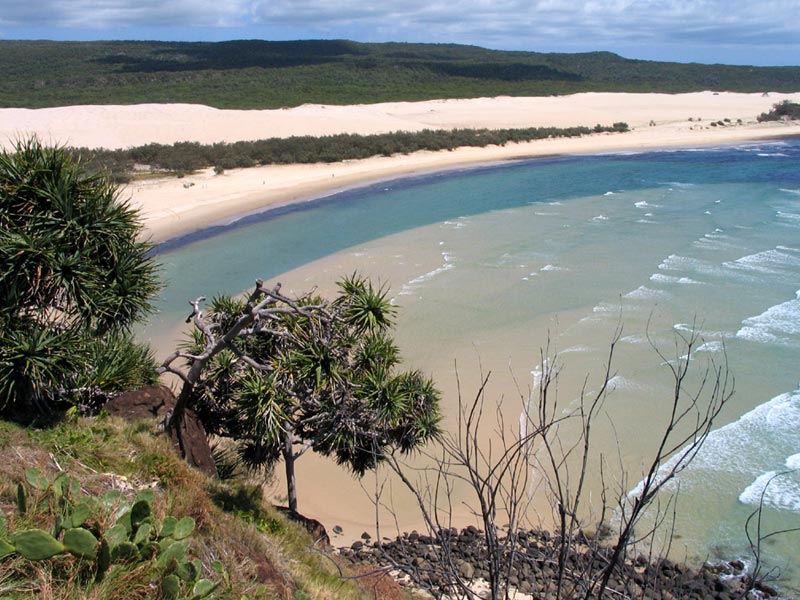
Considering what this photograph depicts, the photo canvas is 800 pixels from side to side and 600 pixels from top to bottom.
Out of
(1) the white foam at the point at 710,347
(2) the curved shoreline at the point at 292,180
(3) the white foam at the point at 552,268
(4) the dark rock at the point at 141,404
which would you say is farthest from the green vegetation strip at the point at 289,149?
(1) the white foam at the point at 710,347

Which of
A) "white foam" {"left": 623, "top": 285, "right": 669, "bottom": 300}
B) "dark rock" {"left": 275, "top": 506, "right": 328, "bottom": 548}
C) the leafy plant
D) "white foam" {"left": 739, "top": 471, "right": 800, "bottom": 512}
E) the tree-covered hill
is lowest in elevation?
"white foam" {"left": 739, "top": 471, "right": 800, "bottom": 512}

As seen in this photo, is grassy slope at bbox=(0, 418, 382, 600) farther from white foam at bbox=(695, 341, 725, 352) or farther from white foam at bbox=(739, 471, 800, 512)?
white foam at bbox=(695, 341, 725, 352)

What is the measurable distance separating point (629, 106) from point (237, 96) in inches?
1664

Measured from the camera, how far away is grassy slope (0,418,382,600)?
457 centimetres

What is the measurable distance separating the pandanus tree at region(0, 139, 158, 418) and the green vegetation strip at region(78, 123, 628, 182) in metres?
24.2

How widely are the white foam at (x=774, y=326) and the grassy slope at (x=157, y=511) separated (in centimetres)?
1253

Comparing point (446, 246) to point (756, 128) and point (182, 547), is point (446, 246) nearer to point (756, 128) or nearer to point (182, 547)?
point (182, 547)

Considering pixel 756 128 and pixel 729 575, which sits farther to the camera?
pixel 756 128

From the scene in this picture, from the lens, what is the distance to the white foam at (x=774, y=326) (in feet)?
54.7

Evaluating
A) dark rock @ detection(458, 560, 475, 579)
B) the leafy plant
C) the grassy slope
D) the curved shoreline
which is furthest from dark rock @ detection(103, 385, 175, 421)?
the curved shoreline

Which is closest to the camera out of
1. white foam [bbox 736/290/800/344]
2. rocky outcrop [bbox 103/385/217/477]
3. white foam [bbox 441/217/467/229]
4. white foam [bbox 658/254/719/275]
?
rocky outcrop [bbox 103/385/217/477]

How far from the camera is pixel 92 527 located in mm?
5141

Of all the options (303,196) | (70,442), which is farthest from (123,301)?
(303,196)

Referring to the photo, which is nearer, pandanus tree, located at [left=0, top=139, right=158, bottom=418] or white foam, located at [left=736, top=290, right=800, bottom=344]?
pandanus tree, located at [left=0, top=139, right=158, bottom=418]
